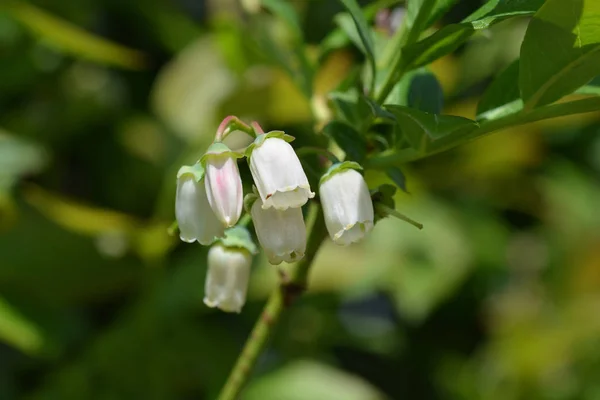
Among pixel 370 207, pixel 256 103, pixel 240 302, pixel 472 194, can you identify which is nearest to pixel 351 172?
pixel 370 207

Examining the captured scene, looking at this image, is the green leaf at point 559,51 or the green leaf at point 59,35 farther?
the green leaf at point 59,35

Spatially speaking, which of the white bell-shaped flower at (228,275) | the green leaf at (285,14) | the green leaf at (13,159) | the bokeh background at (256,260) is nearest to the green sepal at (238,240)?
the white bell-shaped flower at (228,275)

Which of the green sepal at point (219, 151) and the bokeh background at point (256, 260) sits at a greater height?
the green sepal at point (219, 151)

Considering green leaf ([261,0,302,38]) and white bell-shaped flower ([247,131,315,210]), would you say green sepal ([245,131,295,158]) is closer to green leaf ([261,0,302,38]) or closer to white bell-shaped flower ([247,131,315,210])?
white bell-shaped flower ([247,131,315,210])

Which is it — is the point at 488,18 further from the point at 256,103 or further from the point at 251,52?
the point at 256,103

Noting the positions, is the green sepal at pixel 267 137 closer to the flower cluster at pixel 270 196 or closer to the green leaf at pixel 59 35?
the flower cluster at pixel 270 196

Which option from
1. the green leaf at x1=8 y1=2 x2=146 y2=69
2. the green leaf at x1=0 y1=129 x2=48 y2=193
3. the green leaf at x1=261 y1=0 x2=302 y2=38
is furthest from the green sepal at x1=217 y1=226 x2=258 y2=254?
the green leaf at x1=8 y1=2 x2=146 y2=69
